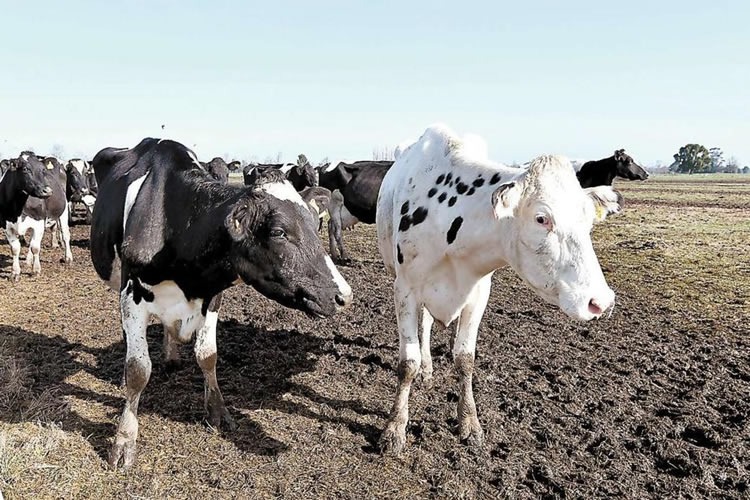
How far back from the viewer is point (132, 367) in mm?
3971

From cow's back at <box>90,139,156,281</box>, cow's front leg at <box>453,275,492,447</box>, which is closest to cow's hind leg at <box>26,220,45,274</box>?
cow's back at <box>90,139,156,281</box>

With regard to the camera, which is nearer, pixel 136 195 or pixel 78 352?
pixel 136 195

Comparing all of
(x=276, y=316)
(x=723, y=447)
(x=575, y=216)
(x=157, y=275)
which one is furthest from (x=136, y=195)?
(x=723, y=447)

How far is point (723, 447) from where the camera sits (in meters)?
4.31

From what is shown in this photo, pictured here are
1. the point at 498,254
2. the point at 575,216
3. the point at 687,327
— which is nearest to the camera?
the point at 575,216

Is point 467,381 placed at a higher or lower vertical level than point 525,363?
higher

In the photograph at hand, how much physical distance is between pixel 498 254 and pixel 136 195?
104 inches

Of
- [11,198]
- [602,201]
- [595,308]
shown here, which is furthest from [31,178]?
[595,308]

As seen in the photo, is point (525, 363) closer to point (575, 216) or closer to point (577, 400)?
point (577, 400)

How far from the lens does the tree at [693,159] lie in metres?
99.2

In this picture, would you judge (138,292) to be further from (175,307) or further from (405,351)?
(405,351)

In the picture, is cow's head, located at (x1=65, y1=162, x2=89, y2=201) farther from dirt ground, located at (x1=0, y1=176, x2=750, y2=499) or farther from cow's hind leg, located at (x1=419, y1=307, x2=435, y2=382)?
cow's hind leg, located at (x1=419, y1=307, x2=435, y2=382)

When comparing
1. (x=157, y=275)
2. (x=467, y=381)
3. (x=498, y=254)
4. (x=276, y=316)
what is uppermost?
(x=498, y=254)

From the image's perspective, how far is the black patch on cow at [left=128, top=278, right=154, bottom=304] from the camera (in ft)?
12.9
